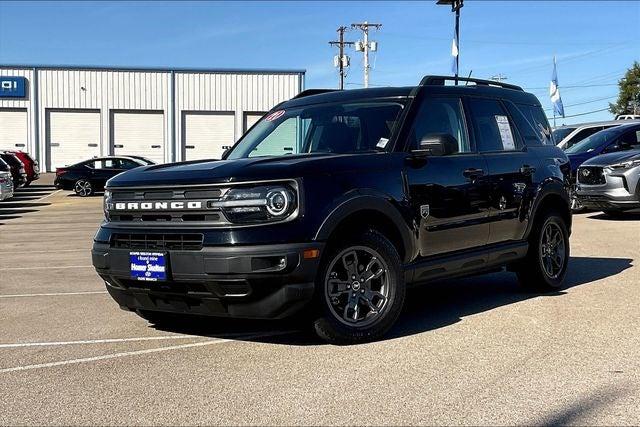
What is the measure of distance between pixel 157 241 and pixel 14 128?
126ft

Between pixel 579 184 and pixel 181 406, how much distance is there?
12657mm

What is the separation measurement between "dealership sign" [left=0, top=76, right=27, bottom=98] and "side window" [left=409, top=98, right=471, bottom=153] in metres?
38.0

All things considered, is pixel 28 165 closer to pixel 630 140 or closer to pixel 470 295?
pixel 630 140

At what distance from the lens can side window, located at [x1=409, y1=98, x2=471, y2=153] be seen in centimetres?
591

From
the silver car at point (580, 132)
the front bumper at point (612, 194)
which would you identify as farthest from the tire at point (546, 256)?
the silver car at point (580, 132)

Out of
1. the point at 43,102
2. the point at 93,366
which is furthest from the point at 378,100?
the point at 43,102

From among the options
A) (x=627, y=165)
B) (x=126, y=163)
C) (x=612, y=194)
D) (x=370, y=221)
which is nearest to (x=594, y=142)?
(x=627, y=165)

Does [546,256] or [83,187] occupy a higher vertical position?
[83,187]

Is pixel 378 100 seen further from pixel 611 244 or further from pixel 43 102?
→ pixel 43 102

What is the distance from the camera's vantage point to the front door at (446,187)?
18.6ft

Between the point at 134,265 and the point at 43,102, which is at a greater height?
the point at 43,102

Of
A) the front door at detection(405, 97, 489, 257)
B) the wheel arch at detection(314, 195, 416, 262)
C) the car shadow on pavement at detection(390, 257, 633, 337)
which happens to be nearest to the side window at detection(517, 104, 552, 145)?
the front door at detection(405, 97, 489, 257)

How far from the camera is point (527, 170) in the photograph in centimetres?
695

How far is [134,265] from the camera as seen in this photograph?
201 inches
